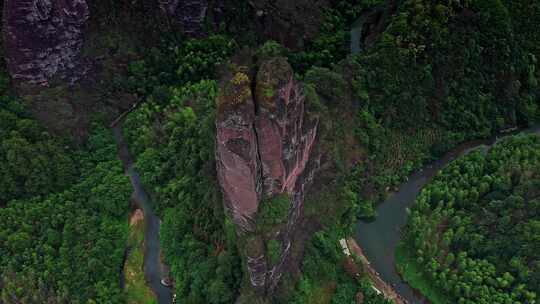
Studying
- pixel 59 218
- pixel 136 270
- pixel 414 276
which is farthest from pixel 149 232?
pixel 414 276

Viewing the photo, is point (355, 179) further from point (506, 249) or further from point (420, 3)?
point (420, 3)

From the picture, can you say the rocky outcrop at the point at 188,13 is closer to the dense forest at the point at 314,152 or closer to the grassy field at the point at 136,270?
the dense forest at the point at 314,152

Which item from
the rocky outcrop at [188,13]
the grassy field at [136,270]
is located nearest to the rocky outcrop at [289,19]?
the rocky outcrop at [188,13]

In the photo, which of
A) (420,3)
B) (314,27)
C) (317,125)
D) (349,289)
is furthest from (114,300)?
(420,3)

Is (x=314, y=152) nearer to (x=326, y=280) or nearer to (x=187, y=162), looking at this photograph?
(x=326, y=280)

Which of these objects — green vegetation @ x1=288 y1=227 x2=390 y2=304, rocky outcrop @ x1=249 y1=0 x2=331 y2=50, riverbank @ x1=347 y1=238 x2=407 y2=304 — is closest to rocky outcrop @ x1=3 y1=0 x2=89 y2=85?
rocky outcrop @ x1=249 y1=0 x2=331 y2=50

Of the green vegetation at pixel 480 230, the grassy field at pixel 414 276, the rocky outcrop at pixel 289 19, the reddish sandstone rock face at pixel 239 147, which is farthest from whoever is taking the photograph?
the rocky outcrop at pixel 289 19
